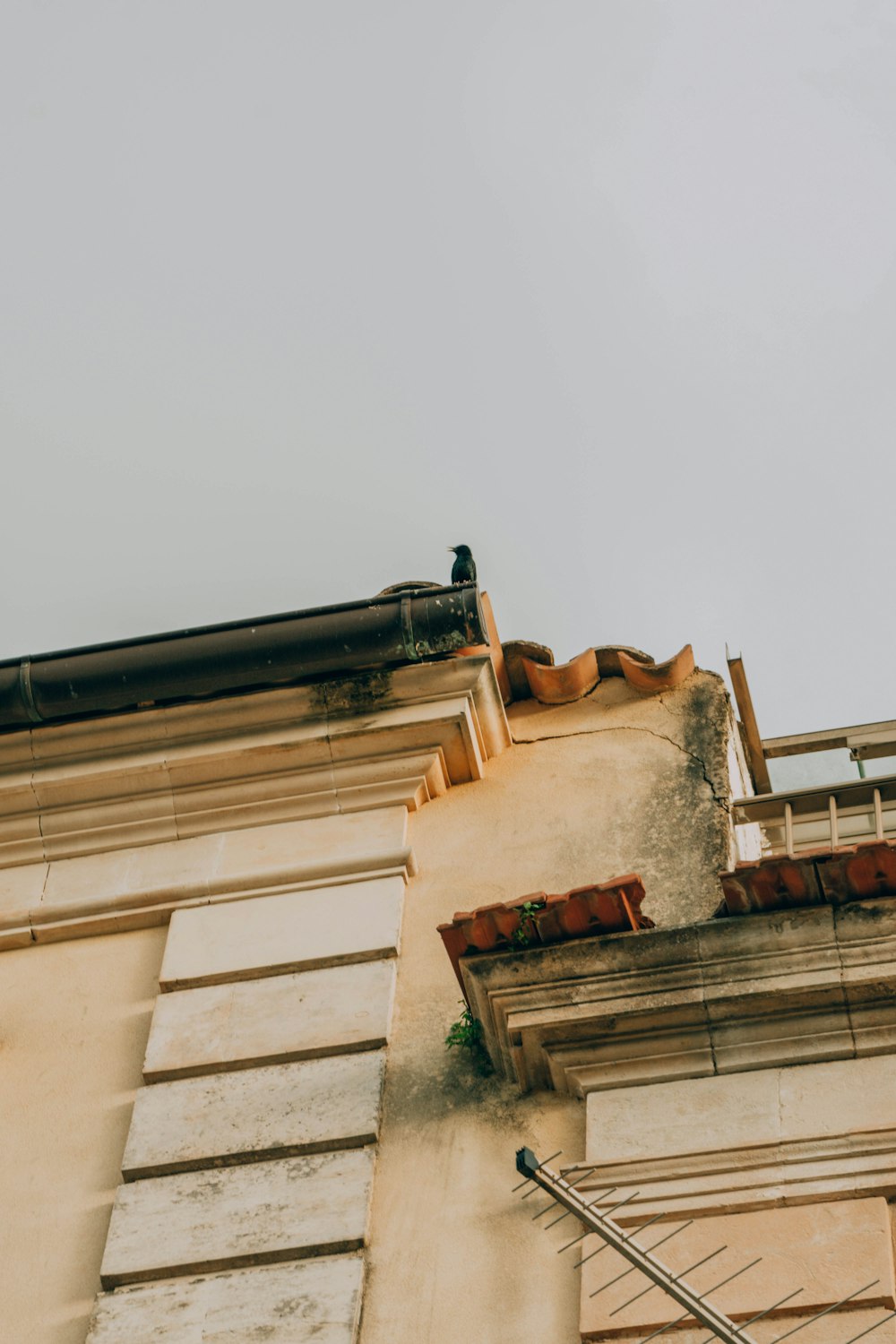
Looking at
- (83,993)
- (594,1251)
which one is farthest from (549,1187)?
(83,993)

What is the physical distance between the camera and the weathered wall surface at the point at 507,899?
204 inches

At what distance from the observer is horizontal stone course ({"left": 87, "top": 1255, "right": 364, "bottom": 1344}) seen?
16.9 ft

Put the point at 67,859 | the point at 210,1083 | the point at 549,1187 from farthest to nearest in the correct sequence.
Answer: the point at 67,859
the point at 210,1083
the point at 549,1187

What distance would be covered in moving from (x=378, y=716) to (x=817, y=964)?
8.21 ft

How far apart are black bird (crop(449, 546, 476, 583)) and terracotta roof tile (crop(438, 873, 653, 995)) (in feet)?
7.54

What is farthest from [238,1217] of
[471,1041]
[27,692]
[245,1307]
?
[27,692]

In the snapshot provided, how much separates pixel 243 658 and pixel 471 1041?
2210mm

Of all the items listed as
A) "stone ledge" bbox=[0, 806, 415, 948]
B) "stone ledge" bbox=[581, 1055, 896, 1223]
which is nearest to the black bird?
"stone ledge" bbox=[0, 806, 415, 948]

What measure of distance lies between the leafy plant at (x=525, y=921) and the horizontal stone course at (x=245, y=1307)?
1.11 metres

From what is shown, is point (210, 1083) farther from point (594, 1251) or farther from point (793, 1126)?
point (793, 1126)

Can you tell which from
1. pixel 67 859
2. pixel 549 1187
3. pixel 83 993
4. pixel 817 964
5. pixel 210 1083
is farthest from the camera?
pixel 67 859

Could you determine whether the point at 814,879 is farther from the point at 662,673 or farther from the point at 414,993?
the point at 662,673

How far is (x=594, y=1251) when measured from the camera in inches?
202

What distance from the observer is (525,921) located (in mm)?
5879
